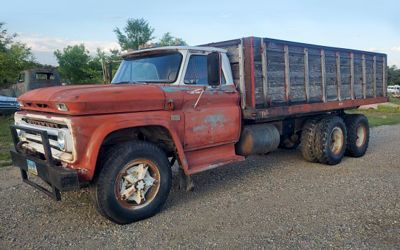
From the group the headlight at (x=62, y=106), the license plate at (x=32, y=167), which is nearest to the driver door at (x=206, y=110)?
the headlight at (x=62, y=106)

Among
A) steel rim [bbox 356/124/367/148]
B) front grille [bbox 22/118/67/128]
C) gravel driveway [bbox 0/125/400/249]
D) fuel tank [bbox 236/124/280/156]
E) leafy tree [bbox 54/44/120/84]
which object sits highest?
leafy tree [bbox 54/44/120/84]

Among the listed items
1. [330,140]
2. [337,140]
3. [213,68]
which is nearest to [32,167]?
[213,68]

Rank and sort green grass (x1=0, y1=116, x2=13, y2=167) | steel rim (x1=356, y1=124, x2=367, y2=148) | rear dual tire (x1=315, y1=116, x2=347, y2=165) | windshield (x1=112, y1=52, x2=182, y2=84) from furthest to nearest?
steel rim (x1=356, y1=124, x2=367, y2=148) → green grass (x1=0, y1=116, x2=13, y2=167) → rear dual tire (x1=315, y1=116, x2=347, y2=165) → windshield (x1=112, y1=52, x2=182, y2=84)

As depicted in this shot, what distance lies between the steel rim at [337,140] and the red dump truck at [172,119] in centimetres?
2

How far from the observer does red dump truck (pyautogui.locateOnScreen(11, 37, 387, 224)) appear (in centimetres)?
428

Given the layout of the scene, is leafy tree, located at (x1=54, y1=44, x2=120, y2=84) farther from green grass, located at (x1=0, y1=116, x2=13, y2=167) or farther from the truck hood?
the truck hood

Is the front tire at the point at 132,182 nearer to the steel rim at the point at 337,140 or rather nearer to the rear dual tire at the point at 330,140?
the rear dual tire at the point at 330,140

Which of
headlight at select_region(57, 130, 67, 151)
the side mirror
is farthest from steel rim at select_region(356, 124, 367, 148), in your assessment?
headlight at select_region(57, 130, 67, 151)

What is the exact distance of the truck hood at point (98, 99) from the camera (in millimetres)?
4156

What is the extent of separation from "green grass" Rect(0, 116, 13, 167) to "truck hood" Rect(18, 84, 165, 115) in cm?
388

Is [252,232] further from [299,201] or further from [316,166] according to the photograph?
[316,166]

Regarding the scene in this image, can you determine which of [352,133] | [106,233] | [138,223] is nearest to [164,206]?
[138,223]

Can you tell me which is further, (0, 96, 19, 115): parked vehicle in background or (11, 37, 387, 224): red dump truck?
(0, 96, 19, 115): parked vehicle in background

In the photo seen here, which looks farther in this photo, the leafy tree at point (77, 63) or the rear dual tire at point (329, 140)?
the leafy tree at point (77, 63)
